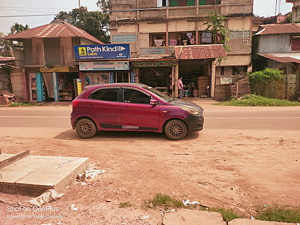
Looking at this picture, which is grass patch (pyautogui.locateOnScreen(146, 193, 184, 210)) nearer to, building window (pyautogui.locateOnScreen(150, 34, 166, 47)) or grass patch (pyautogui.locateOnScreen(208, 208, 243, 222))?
grass patch (pyautogui.locateOnScreen(208, 208, 243, 222))

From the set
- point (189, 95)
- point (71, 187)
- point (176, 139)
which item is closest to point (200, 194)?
point (71, 187)

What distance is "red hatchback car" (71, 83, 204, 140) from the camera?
23.2ft

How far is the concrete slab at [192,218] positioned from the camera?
302 cm

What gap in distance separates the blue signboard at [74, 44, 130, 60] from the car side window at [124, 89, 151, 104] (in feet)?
40.5

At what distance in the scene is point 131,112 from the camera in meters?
7.21

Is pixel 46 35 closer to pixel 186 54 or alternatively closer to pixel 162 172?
pixel 186 54

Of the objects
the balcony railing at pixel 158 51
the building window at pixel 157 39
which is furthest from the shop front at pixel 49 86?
the building window at pixel 157 39

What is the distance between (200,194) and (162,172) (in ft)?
3.30

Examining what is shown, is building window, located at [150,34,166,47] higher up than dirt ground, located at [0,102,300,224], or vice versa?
building window, located at [150,34,166,47]

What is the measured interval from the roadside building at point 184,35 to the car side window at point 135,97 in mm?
12634

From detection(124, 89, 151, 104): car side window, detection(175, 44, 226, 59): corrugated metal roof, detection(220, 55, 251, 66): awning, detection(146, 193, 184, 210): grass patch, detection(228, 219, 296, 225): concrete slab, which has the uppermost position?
detection(175, 44, 226, 59): corrugated metal roof

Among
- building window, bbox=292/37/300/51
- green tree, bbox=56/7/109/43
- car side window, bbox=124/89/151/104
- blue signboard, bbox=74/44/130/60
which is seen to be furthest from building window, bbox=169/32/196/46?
car side window, bbox=124/89/151/104

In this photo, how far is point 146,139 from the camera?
7266 mm

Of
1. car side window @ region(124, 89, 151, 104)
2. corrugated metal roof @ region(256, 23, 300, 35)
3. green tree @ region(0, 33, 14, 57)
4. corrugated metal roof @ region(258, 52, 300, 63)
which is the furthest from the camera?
green tree @ region(0, 33, 14, 57)
